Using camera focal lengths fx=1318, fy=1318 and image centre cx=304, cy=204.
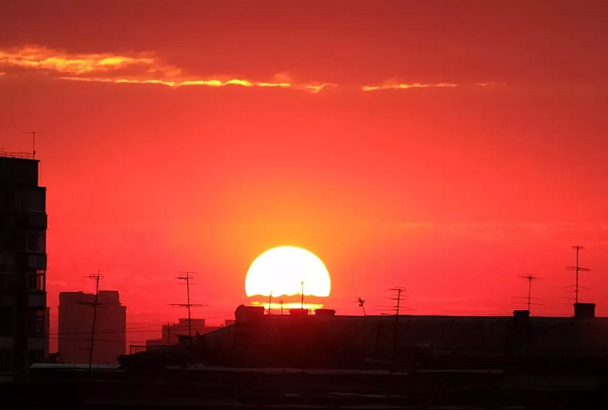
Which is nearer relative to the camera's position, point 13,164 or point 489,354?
point 489,354

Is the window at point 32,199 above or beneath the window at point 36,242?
above

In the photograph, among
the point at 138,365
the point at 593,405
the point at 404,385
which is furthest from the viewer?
the point at 138,365

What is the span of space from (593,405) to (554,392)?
5.37 meters

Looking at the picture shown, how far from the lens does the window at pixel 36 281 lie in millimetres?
193625

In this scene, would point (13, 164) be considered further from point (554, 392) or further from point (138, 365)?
point (554, 392)

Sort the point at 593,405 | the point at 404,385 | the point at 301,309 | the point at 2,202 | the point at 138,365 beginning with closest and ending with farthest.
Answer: the point at 593,405, the point at 404,385, the point at 138,365, the point at 301,309, the point at 2,202

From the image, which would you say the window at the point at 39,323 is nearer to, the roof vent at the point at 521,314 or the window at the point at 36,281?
the window at the point at 36,281

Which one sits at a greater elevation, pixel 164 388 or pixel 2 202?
pixel 2 202

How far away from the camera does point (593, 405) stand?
4476 inches

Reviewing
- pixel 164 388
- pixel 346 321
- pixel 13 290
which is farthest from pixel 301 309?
pixel 13 290

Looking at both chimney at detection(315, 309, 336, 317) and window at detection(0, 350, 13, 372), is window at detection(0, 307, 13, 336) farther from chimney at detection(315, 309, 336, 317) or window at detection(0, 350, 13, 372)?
chimney at detection(315, 309, 336, 317)

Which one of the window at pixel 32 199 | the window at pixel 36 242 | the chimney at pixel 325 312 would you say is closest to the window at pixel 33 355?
the window at pixel 36 242

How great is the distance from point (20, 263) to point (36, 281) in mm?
3967

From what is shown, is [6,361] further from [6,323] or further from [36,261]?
[36,261]
